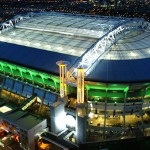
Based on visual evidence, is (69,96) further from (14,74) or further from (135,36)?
(135,36)

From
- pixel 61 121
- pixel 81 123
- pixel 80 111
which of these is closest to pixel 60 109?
pixel 61 121

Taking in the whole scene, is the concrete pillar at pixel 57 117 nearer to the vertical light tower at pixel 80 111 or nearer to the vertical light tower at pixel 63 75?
the vertical light tower at pixel 63 75

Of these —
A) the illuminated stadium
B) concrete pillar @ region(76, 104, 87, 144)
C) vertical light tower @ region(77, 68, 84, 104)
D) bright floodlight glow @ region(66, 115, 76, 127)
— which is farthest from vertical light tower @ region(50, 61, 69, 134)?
concrete pillar @ region(76, 104, 87, 144)

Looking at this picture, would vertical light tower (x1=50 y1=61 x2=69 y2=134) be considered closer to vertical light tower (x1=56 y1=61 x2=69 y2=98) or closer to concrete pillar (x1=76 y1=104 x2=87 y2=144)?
vertical light tower (x1=56 y1=61 x2=69 y2=98)

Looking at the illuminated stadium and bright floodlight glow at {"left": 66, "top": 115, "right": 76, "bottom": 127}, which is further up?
the illuminated stadium

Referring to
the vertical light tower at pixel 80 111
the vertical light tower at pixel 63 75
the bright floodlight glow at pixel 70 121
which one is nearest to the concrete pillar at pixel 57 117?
the bright floodlight glow at pixel 70 121

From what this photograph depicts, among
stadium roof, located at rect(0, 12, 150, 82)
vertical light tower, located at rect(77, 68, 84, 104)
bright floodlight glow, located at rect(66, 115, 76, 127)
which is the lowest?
bright floodlight glow, located at rect(66, 115, 76, 127)

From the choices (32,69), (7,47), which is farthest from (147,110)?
(7,47)
